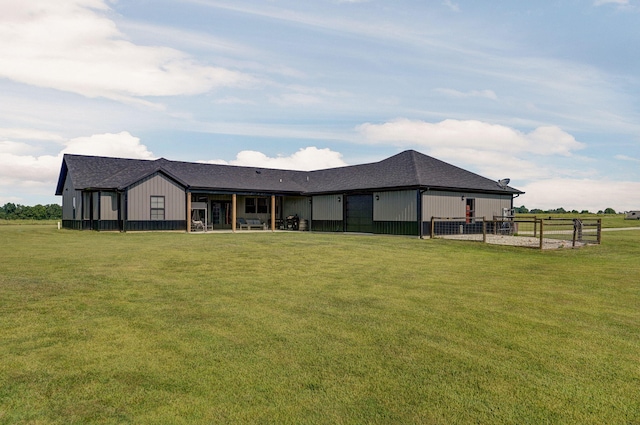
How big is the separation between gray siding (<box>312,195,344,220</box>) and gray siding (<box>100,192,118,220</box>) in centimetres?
1412

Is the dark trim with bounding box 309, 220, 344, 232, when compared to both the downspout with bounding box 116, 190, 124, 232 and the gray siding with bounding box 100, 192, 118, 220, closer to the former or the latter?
the downspout with bounding box 116, 190, 124, 232

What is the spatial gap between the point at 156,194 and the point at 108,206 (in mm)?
3508

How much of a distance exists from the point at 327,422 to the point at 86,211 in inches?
1283

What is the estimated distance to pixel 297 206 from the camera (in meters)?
36.3

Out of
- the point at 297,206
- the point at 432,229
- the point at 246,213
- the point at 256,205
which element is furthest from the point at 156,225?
the point at 432,229

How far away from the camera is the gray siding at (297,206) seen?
34894 mm

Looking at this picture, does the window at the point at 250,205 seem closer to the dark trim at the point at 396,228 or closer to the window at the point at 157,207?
the window at the point at 157,207

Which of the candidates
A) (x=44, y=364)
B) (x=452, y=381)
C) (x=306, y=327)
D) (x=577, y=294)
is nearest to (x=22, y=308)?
(x=44, y=364)

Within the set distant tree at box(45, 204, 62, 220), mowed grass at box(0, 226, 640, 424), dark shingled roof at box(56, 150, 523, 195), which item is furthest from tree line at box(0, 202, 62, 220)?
mowed grass at box(0, 226, 640, 424)

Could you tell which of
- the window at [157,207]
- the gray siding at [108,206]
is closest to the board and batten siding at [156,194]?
the window at [157,207]

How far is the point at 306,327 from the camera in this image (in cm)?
625

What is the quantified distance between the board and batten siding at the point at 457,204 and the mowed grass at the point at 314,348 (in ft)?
48.4

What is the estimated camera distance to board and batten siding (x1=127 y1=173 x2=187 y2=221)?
29.0m

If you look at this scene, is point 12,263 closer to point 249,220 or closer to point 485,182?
point 249,220
